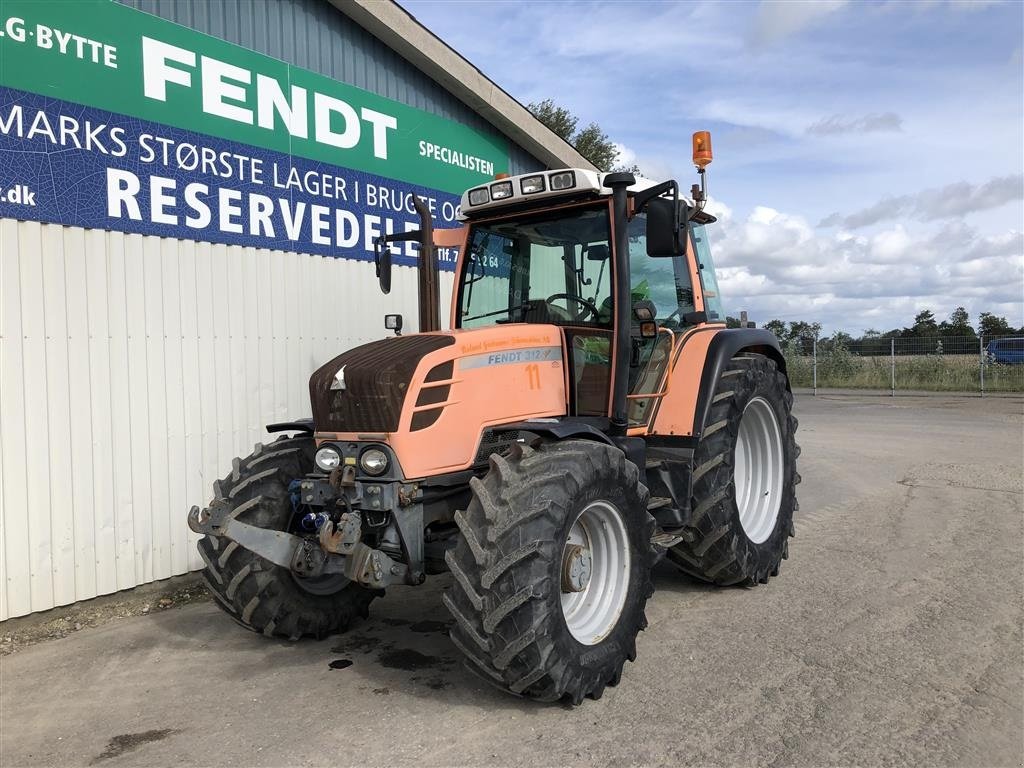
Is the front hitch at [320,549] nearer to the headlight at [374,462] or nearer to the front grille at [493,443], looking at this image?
the headlight at [374,462]

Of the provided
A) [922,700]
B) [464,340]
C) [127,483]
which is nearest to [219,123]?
[127,483]

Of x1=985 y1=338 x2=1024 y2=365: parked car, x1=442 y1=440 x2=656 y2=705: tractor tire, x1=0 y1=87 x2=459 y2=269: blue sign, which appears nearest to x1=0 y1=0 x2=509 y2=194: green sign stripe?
x1=0 y1=87 x2=459 y2=269: blue sign

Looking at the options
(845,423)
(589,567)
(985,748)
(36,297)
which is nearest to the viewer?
(985,748)

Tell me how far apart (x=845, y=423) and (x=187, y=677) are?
1340 cm

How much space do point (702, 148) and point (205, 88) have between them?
3778 millimetres

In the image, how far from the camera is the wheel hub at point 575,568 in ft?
12.1

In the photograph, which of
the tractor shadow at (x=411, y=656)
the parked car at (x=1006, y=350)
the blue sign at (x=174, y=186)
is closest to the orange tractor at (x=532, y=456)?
the tractor shadow at (x=411, y=656)

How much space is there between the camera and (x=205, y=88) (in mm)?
6043

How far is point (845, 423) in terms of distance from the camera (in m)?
14.9

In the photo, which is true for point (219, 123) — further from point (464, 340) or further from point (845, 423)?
point (845, 423)

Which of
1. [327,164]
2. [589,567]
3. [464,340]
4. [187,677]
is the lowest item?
[187,677]

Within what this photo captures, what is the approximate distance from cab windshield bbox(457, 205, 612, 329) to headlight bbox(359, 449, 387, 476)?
1.44 meters

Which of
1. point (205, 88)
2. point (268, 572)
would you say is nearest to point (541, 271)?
point (268, 572)

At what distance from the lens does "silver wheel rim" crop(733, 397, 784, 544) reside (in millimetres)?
5707
